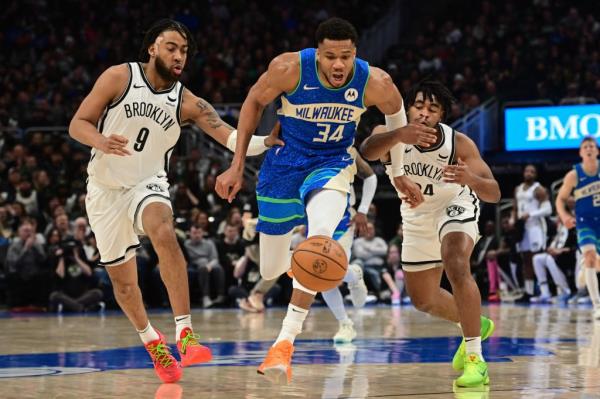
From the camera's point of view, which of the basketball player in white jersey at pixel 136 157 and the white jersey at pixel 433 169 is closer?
the basketball player in white jersey at pixel 136 157

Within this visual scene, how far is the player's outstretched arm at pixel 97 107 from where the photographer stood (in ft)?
19.5

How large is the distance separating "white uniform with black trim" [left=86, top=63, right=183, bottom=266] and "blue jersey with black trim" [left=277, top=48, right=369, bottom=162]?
84 centimetres

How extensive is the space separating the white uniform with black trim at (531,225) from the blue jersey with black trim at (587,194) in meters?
3.86

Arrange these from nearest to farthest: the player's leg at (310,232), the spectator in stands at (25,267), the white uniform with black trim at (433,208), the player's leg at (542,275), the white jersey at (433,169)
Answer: the player's leg at (310,232), the white uniform with black trim at (433,208), the white jersey at (433,169), the spectator in stands at (25,267), the player's leg at (542,275)

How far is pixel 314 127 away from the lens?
19.4ft

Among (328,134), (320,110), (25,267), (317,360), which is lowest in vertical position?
(317,360)

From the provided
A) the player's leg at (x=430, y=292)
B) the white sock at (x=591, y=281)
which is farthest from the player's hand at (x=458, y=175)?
the white sock at (x=591, y=281)

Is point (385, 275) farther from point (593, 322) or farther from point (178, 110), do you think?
point (178, 110)

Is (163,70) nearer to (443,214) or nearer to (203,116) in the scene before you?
(203,116)

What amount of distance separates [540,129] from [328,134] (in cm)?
1286

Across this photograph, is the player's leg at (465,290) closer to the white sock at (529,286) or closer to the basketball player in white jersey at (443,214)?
the basketball player in white jersey at (443,214)

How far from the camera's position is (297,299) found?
221 inches

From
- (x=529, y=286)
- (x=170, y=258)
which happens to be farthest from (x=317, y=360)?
(x=529, y=286)

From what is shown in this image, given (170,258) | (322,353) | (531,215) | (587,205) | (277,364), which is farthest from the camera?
(531,215)
